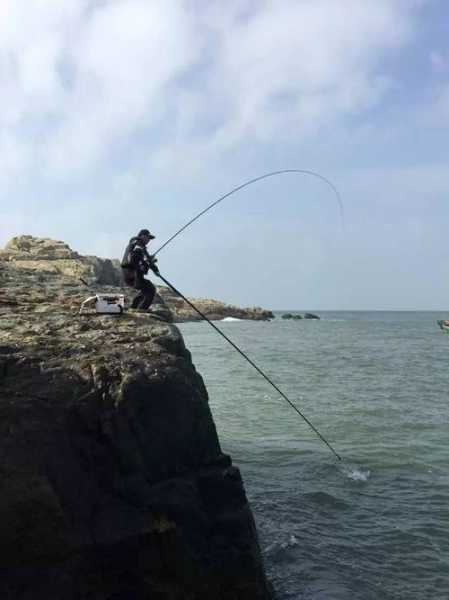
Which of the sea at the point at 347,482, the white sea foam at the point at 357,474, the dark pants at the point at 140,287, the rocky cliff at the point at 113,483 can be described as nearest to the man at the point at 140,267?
the dark pants at the point at 140,287

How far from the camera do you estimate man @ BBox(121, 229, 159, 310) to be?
29.1 feet

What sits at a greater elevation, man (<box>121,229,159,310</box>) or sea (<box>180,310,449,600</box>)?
man (<box>121,229,159,310</box>)

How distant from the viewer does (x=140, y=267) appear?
350 inches

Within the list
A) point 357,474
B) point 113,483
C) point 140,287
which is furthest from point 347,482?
point 113,483

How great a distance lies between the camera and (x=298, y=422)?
1511 cm

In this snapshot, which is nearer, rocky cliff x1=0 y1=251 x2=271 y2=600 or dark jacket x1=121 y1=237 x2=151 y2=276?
rocky cliff x1=0 y1=251 x2=271 y2=600

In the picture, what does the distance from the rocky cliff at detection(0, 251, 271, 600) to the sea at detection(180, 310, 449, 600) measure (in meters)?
1.53

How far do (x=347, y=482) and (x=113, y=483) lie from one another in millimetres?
6188

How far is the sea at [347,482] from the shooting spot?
696 centimetres

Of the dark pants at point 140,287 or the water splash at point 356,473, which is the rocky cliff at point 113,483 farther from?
the water splash at point 356,473

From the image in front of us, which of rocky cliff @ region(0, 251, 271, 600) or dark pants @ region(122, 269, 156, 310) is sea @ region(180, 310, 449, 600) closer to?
rocky cliff @ region(0, 251, 271, 600)

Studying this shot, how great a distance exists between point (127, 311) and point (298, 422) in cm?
806

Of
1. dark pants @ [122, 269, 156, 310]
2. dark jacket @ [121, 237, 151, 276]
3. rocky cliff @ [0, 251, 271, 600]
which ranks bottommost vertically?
rocky cliff @ [0, 251, 271, 600]

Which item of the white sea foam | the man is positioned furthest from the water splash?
the man
